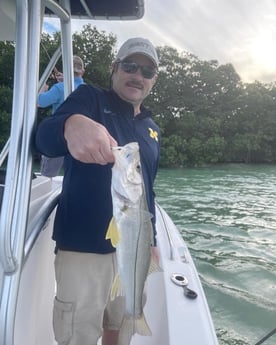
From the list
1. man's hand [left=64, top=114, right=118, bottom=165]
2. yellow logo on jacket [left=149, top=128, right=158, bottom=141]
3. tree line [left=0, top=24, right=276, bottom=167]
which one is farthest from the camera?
tree line [left=0, top=24, right=276, bottom=167]

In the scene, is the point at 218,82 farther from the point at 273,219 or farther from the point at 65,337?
the point at 65,337

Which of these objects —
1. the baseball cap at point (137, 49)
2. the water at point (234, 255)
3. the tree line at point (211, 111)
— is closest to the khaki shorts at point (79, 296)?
the baseball cap at point (137, 49)

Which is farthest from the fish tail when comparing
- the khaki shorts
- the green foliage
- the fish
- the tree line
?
the tree line

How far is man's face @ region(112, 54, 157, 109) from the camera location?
1793 millimetres

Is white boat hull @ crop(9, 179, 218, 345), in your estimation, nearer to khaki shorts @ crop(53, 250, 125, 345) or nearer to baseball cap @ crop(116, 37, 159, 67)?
khaki shorts @ crop(53, 250, 125, 345)

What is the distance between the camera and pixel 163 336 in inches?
77.4

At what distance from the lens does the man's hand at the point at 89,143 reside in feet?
3.68

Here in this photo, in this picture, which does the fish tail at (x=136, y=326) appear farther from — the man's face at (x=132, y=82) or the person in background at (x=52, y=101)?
the person in background at (x=52, y=101)

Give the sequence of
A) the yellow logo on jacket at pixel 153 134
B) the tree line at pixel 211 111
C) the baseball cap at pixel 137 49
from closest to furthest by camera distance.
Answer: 1. the baseball cap at pixel 137 49
2. the yellow logo on jacket at pixel 153 134
3. the tree line at pixel 211 111

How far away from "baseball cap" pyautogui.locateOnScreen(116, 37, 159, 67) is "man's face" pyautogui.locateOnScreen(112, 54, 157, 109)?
2 centimetres

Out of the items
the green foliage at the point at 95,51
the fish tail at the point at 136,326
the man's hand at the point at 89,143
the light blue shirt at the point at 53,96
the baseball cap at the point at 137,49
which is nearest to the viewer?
the man's hand at the point at 89,143

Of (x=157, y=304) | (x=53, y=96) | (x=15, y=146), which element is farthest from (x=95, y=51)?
(x=15, y=146)

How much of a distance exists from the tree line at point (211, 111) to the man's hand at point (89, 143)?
965 inches

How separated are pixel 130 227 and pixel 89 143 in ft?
1.06
